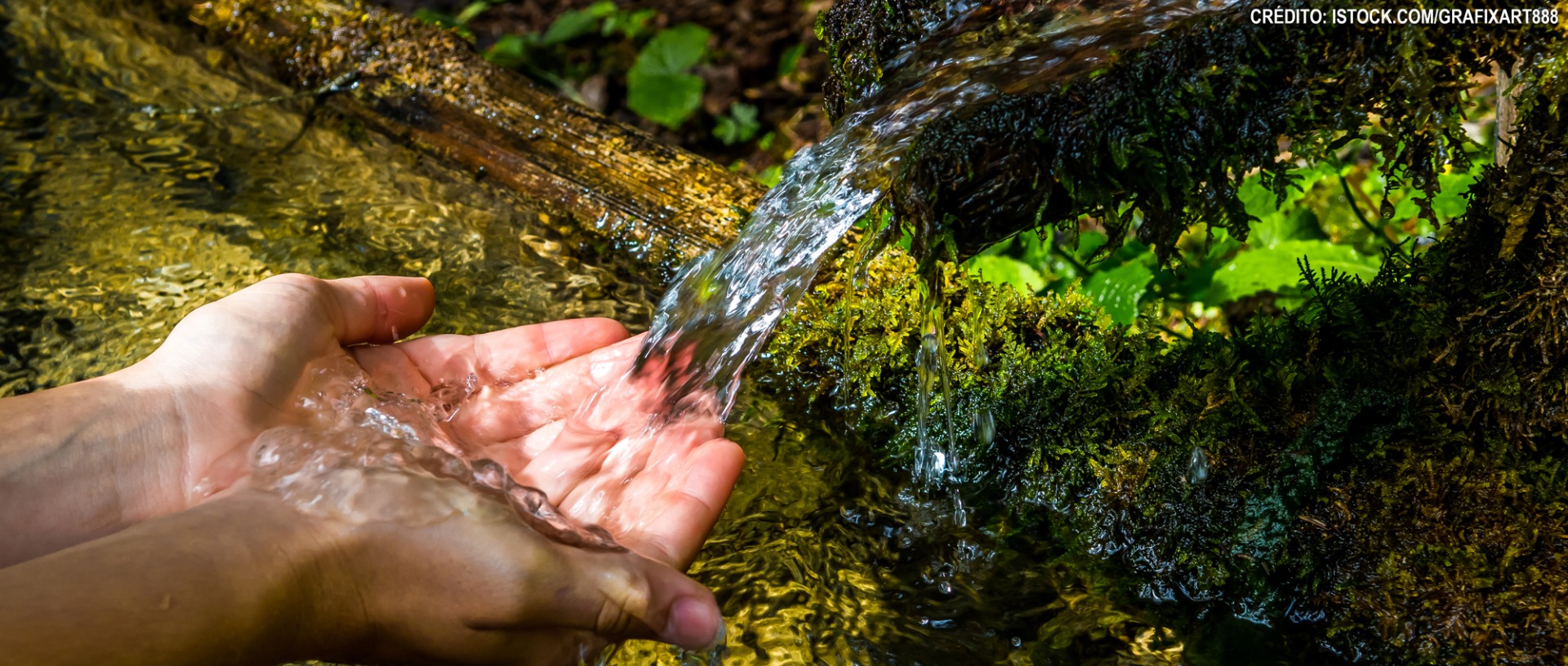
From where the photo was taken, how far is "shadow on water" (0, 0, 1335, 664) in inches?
81.3

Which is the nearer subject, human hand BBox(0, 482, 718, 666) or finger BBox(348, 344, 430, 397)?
human hand BBox(0, 482, 718, 666)

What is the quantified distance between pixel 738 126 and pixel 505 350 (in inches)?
106

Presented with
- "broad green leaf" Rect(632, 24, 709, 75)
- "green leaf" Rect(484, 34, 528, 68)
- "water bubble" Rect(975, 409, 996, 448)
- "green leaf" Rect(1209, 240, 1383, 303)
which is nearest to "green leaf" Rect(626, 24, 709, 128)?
"broad green leaf" Rect(632, 24, 709, 75)

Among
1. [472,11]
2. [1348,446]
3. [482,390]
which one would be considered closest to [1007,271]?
[1348,446]

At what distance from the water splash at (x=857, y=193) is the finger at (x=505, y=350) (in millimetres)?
193

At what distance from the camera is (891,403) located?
2.55m

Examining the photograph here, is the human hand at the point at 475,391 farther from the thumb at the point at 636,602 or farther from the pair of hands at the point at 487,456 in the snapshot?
the thumb at the point at 636,602

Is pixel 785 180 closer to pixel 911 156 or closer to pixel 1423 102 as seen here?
pixel 911 156

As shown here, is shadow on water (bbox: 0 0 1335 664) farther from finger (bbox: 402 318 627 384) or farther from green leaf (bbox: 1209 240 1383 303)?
green leaf (bbox: 1209 240 1383 303)

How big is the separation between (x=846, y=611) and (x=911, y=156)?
949mm

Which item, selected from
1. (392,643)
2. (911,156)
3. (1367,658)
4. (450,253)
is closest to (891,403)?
(911,156)

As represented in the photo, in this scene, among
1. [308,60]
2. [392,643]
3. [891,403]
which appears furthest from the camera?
[308,60]

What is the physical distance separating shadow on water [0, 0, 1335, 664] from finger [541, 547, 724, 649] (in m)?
0.35

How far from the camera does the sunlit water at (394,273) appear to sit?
81.4 inches
